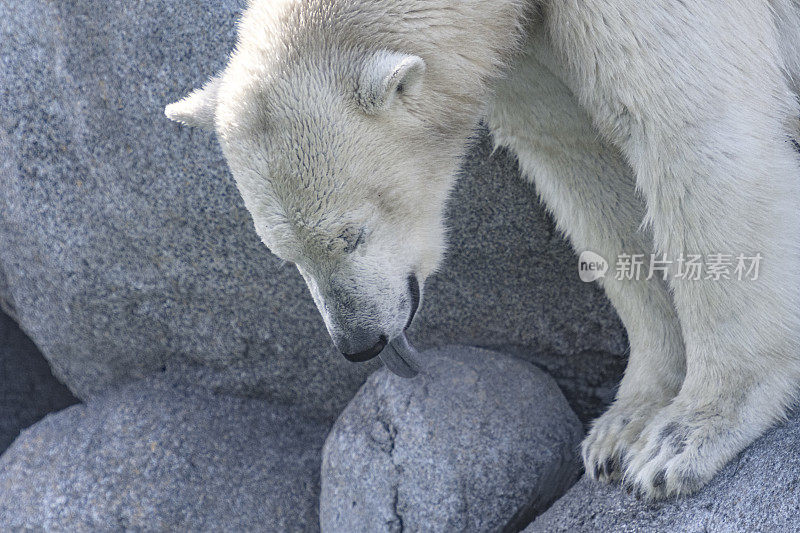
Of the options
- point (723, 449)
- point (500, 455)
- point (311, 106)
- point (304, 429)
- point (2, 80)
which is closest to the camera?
point (311, 106)

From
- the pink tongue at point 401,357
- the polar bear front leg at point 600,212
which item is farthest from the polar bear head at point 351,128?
the polar bear front leg at point 600,212

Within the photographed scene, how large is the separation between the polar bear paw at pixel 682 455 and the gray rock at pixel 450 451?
19.1 inches

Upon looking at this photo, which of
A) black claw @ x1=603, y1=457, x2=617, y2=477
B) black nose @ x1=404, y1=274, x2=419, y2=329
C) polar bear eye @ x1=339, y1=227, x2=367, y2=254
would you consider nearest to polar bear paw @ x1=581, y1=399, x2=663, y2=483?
black claw @ x1=603, y1=457, x2=617, y2=477

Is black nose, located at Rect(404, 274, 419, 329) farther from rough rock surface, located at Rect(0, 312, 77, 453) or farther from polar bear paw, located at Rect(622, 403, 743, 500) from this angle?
rough rock surface, located at Rect(0, 312, 77, 453)

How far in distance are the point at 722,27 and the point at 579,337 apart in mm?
1244

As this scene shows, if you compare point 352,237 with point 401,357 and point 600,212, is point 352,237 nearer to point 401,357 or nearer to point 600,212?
point 401,357

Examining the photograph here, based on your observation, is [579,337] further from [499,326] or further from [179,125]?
[179,125]

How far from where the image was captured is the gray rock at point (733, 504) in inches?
61.5

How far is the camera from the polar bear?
4.96 ft

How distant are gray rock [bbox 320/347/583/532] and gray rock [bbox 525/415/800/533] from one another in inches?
13.0

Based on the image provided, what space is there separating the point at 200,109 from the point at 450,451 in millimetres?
1185

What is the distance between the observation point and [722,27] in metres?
1.60

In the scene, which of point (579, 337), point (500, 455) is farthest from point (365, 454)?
point (579, 337)
